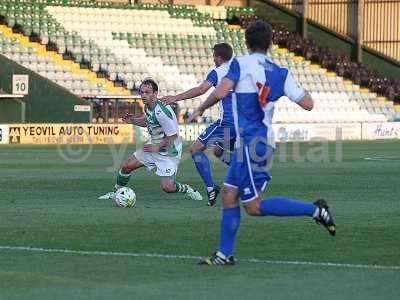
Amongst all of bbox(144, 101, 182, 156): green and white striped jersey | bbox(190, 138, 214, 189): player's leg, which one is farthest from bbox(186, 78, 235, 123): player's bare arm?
bbox(190, 138, 214, 189): player's leg

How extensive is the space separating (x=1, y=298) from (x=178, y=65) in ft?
139

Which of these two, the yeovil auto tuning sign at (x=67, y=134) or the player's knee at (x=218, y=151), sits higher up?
the player's knee at (x=218, y=151)

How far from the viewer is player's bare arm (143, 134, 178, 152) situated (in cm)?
1627

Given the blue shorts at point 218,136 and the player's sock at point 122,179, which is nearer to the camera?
the blue shorts at point 218,136

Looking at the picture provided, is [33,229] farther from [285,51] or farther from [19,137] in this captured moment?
[285,51]

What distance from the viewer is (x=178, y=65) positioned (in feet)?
165

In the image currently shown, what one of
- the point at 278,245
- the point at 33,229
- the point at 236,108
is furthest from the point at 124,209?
the point at 236,108

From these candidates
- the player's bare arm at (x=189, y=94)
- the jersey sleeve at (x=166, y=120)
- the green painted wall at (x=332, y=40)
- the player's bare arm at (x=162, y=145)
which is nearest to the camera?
the player's bare arm at (x=189, y=94)

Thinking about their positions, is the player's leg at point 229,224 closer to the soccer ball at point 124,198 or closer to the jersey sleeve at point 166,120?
the soccer ball at point 124,198

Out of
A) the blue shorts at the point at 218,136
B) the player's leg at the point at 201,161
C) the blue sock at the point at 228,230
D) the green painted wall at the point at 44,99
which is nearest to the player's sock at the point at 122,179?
the player's leg at the point at 201,161

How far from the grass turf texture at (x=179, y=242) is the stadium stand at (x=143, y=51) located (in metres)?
24.5

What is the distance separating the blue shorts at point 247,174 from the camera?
9.80m

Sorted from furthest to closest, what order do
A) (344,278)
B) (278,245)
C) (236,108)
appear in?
(278,245) < (236,108) < (344,278)

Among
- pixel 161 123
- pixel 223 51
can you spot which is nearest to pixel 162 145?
pixel 161 123
